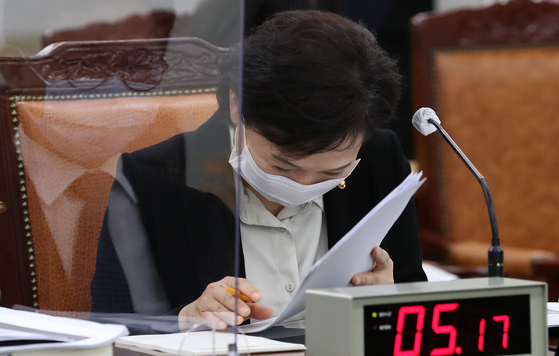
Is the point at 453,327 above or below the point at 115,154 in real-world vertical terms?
below

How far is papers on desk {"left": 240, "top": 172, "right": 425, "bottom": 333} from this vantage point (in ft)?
2.15

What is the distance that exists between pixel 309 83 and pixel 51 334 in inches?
19.3

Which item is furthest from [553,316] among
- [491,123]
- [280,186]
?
[491,123]

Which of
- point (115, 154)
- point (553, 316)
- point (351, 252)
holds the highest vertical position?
point (115, 154)

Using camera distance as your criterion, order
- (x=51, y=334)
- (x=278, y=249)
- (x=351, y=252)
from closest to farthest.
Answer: (x=51, y=334), (x=351, y=252), (x=278, y=249)

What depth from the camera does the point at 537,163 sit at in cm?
229

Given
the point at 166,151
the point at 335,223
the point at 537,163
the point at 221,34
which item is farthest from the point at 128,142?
the point at 537,163

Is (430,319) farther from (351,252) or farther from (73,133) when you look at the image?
(73,133)

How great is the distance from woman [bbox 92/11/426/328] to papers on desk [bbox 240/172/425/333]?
0.03m

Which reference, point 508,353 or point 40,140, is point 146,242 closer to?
point 40,140

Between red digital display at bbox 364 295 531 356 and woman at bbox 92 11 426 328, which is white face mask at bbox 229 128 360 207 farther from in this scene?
red digital display at bbox 364 295 531 356

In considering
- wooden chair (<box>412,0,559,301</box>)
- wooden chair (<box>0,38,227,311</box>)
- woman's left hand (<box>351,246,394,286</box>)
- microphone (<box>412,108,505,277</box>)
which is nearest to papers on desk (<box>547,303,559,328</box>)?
microphone (<box>412,108,505,277</box>)

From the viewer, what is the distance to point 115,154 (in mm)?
768

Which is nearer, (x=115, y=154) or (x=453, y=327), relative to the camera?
(x=453, y=327)
